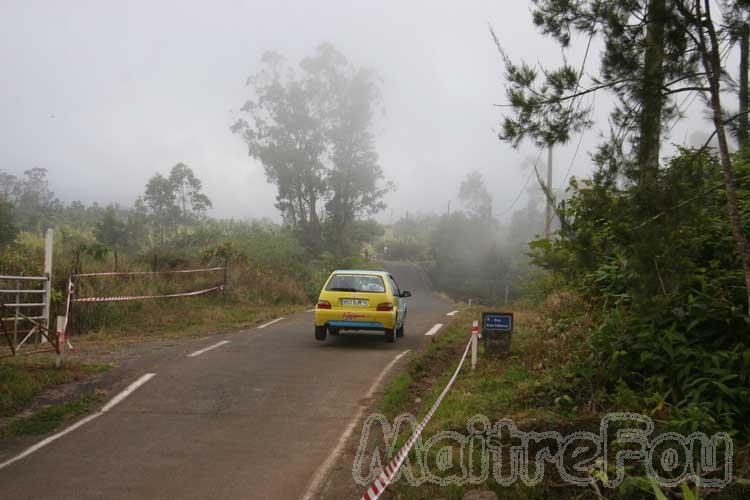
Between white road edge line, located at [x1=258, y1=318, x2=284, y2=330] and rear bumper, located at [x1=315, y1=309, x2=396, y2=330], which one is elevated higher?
rear bumper, located at [x1=315, y1=309, x2=396, y2=330]

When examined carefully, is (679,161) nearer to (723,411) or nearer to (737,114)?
(737,114)

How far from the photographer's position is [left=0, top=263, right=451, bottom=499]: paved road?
5.46 metres

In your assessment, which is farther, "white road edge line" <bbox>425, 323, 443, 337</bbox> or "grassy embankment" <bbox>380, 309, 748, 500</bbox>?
"white road edge line" <bbox>425, 323, 443, 337</bbox>

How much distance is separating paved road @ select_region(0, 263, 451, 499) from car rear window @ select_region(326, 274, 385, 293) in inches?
58.2

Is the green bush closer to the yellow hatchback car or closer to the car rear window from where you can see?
the yellow hatchback car

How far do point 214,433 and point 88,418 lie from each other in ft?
6.03

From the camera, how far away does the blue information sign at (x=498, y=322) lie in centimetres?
1048

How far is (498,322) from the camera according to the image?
10500 mm

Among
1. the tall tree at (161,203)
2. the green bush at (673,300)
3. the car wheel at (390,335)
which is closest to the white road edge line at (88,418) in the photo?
the car wheel at (390,335)

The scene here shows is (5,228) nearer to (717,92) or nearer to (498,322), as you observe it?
(498,322)

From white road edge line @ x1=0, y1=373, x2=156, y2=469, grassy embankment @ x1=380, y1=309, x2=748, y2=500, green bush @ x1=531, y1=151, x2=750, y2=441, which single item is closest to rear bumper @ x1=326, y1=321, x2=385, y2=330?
grassy embankment @ x1=380, y1=309, x2=748, y2=500

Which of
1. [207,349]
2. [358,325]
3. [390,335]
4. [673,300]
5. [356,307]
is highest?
[673,300]

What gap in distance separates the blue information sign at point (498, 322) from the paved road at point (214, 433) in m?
2.02

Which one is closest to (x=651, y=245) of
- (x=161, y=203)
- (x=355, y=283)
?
(x=355, y=283)
